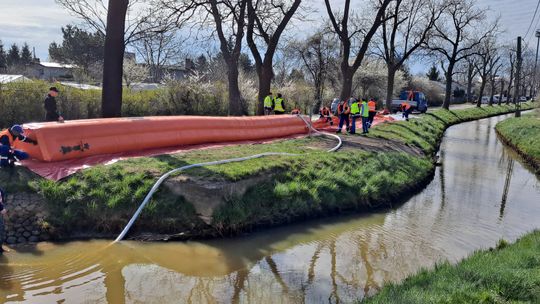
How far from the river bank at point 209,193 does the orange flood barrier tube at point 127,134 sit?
0.83 metres

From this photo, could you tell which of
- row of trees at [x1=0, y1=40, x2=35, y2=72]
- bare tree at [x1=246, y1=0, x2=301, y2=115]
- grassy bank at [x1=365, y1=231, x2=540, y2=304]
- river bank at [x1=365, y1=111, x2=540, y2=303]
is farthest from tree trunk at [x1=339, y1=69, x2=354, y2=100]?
row of trees at [x1=0, y1=40, x2=35, y2=72]

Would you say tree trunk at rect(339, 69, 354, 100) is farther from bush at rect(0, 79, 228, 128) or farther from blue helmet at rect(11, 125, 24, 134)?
blue helmet at rect(11, 125, 24, 134)

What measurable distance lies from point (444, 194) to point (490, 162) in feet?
24.8

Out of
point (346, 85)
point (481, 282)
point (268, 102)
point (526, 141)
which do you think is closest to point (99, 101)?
point (268, 102)

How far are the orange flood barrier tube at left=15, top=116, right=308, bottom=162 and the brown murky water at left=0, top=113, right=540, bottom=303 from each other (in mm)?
2470

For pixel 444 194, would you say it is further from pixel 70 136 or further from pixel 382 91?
pixel 382 91

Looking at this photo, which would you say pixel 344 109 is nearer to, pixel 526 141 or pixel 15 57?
pixel 526 141

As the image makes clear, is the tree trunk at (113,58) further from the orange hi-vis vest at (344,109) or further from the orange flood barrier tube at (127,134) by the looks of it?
the orange hi-vis vest at (344,109)

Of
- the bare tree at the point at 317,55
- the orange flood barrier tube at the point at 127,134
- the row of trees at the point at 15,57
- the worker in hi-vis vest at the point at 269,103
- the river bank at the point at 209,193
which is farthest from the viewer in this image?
the row of trees at the point at 15,57

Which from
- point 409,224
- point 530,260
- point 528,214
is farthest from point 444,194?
point 530,260

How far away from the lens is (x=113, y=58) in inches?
492

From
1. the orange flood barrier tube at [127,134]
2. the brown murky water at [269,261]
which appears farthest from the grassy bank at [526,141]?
the orange flood barrier tube at [127,134]

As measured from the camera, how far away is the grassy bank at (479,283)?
4602 mm

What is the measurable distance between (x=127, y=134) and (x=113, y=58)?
12.2ft
